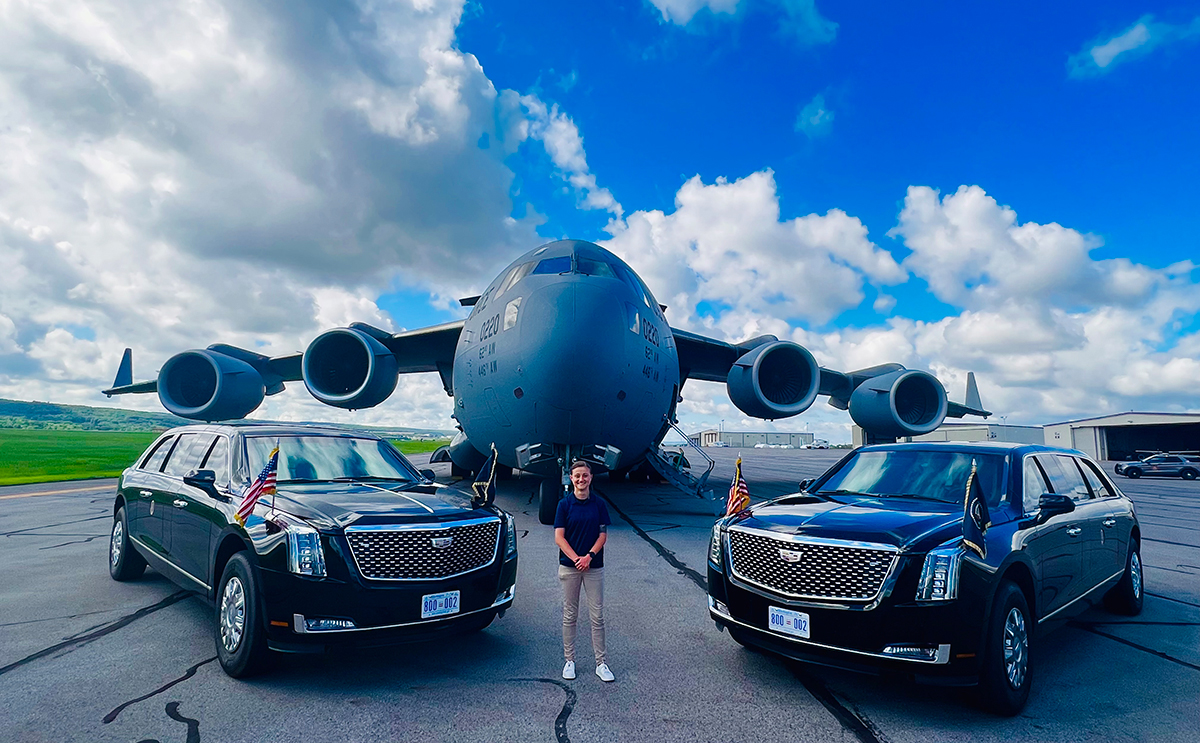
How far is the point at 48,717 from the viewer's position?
351 centimetres

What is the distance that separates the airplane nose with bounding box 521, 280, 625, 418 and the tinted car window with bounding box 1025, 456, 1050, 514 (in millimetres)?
5146

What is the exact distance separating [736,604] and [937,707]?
1240 millimetres

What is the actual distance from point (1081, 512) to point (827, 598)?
2854mm

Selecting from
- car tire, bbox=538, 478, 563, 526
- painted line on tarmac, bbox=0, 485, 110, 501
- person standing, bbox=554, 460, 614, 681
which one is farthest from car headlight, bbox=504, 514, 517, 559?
painted line on tarmac, bbox=0, 485, 110, 501

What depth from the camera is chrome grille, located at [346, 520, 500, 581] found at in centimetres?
405

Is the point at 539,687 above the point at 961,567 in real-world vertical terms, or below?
below

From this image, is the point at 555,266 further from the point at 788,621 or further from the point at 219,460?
the point at 788,621

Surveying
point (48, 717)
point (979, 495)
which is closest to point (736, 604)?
point (979, 495)

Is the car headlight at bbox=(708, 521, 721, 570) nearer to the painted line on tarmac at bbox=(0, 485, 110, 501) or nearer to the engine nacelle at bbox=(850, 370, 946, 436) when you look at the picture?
the engine nacelle at bbox=(850, 370, 946, 436)

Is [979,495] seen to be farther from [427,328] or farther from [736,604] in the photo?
[427,328]

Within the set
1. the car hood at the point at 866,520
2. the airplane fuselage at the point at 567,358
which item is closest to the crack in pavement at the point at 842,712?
the car hood at the point at 866,520

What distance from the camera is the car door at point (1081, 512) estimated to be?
195 inches

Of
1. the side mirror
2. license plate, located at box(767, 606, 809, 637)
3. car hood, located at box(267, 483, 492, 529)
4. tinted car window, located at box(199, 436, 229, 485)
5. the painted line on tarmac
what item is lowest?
the painted line on tarmac

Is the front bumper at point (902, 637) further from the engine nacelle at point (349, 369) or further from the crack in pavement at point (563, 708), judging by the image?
the engine nacelle at point (349, 369)
